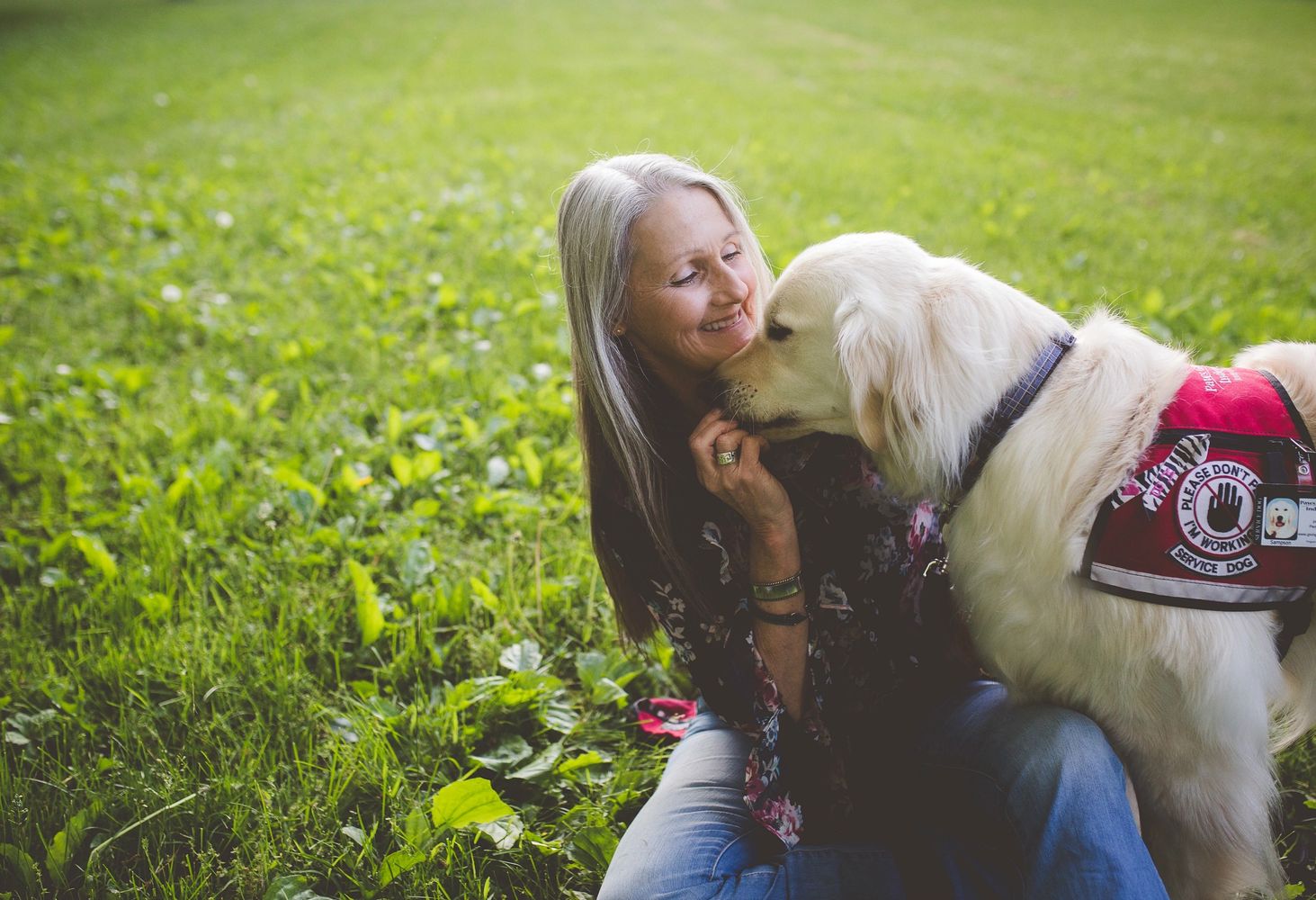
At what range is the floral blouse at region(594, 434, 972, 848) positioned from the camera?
1767mm

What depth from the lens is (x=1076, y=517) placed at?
153cm

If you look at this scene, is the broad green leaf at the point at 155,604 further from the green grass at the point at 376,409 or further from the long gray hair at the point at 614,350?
the long gray hair at the point at 614,350

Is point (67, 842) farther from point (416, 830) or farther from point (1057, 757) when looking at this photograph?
point (1057, 757)

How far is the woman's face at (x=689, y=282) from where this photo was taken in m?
1.94

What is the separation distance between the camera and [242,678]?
2.30 meters

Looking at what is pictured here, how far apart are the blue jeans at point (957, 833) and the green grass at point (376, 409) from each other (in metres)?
0.28

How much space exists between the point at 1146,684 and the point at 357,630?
6.82ft

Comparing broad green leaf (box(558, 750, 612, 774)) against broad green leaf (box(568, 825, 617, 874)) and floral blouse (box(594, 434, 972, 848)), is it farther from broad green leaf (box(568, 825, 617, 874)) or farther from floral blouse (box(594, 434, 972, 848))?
floral blouse (box(594, 434, 972, 848))

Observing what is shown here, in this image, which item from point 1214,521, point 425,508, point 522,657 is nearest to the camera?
point 1214,521

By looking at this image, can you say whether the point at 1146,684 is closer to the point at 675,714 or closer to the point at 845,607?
the point at 845,607

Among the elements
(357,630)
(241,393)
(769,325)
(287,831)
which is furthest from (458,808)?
(241,393)

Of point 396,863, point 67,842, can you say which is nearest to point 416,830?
point 396,863

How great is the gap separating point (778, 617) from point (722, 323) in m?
0.72

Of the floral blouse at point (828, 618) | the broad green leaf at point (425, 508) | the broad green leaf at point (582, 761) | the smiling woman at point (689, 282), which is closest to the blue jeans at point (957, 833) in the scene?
the floral blouse at point (828, 618)
